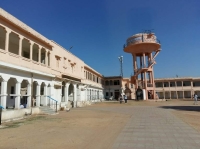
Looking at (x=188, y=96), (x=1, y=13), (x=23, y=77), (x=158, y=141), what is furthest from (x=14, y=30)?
(x=188, y=96)

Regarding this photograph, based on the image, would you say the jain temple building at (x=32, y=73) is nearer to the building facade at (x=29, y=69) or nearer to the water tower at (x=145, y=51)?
the building facade at (x=29, y=69)

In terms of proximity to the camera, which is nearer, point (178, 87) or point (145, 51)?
point (145, 51)

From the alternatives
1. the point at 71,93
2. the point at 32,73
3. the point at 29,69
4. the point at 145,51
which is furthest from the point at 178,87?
the point at 29,69

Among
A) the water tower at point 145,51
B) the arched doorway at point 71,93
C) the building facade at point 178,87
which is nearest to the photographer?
the arched doorway at point 71,93

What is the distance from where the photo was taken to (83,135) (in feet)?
25.3

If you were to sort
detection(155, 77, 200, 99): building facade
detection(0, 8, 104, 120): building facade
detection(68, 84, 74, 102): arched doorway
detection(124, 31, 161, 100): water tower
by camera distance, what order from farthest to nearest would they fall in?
detection(155, 77, 200, 99): building facade
detection(124, 31, 161, 100): water tower
detection(68, 84, 74, 102): arched doorway
detection(0, 8, 104, 120): building facade

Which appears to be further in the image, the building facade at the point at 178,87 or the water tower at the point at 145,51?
the building facade at the point at 178,87

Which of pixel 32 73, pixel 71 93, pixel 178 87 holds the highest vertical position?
pixel 32 73

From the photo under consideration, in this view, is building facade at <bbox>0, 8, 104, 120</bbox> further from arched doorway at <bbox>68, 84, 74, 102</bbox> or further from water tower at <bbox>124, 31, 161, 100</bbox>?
water tower at <bbox>124, 31, 161, 100</bbox>

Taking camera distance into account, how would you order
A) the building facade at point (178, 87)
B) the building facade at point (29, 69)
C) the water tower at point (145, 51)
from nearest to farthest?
the building facade at point (29, 69), the water tower at point (145, 51), the building facade at point (178, 87)

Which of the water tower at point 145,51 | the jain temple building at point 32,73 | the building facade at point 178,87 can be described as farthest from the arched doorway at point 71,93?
the building facade at point 178,87

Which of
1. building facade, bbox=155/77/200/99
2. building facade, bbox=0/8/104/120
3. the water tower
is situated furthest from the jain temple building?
building facade, bbox=155/77/200/99

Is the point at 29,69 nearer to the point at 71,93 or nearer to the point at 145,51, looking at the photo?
the point at 71,93

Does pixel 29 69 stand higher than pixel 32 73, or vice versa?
pixel 29 69
